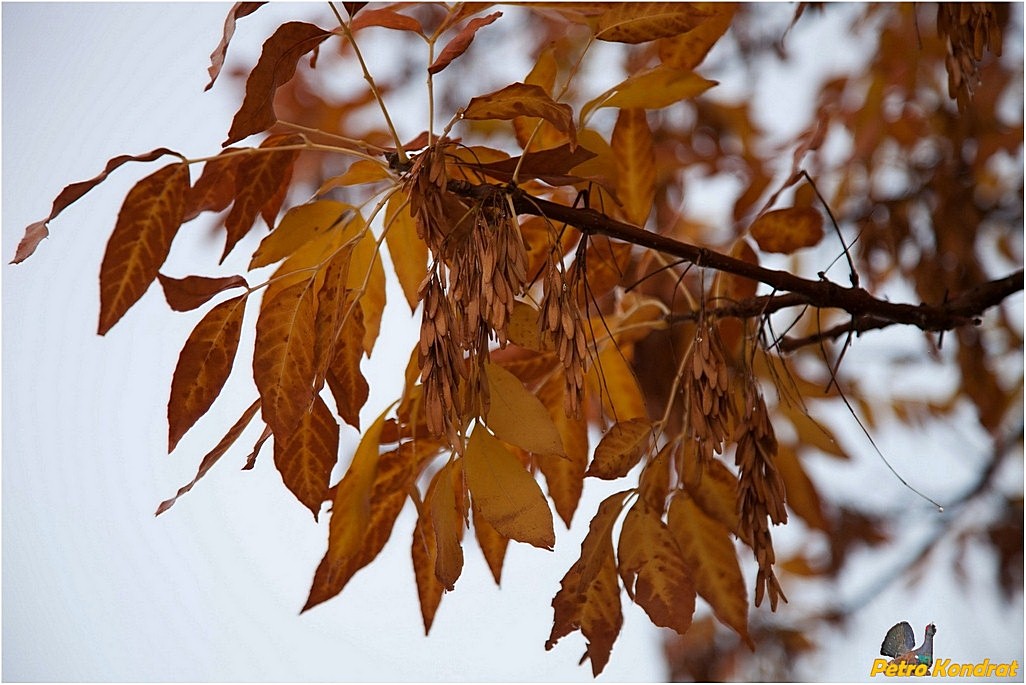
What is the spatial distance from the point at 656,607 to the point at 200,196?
0.22 meters

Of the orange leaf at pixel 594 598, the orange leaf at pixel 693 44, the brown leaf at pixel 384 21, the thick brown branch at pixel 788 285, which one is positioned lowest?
the orange leaf at pixel 594 598

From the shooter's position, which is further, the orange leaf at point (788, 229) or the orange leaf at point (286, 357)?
the orange leaf at point (788, 229)

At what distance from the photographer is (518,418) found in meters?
0.30

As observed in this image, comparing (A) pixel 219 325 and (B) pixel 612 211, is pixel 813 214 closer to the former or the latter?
(B) pixel 612 211

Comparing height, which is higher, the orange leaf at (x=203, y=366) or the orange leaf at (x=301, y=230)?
the orange leaf at (x=301, y=230)

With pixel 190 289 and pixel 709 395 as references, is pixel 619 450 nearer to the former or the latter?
pixel 709 395

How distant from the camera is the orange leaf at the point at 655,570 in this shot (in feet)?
1.04

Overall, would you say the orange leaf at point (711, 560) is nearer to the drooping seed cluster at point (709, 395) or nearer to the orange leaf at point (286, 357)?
the drooping seed cluster at point (709, 395)

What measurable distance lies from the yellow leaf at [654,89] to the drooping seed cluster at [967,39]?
11 centimetres

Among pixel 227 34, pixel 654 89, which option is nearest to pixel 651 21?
pixel 654 89

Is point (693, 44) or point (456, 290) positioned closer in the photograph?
point (456, 290)

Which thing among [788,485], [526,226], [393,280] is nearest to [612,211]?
[526,226]

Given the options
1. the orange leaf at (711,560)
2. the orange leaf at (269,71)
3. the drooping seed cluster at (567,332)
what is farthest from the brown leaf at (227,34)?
the orange leaf at (711,560)

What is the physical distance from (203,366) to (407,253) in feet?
0.33
